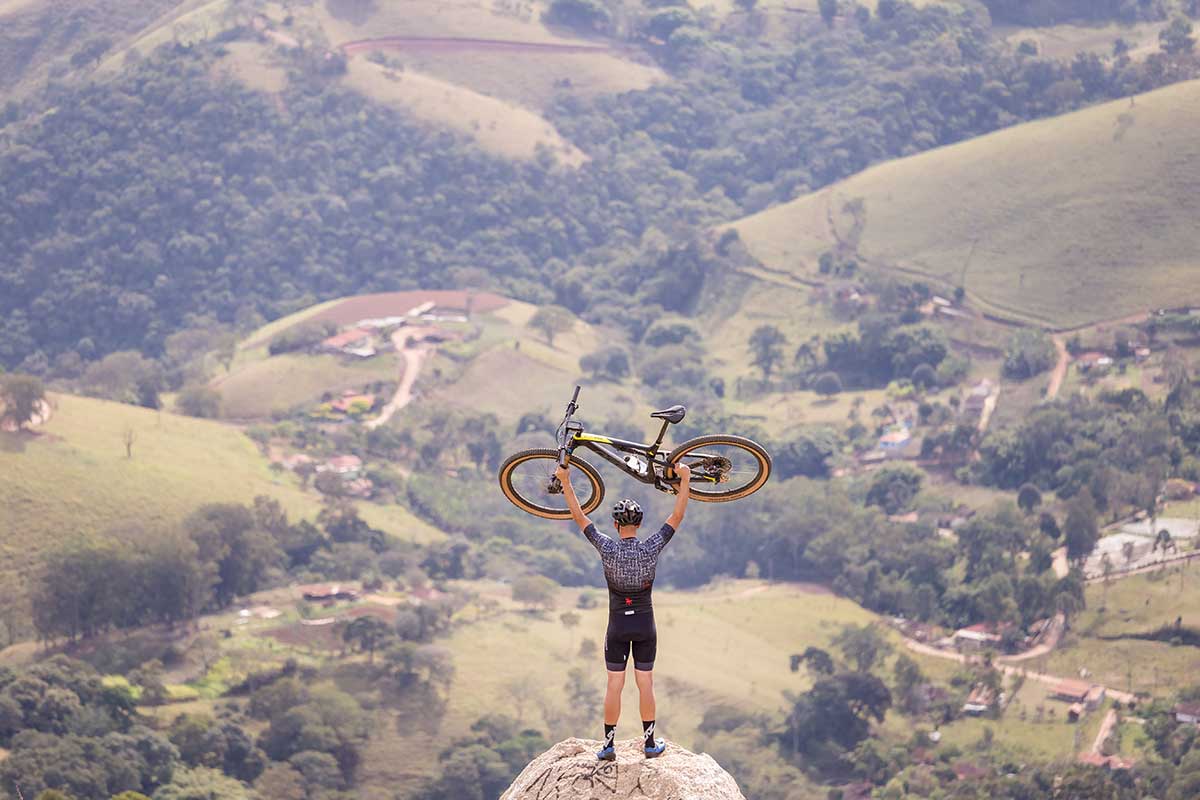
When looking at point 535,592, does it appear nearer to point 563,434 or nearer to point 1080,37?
point 563,434

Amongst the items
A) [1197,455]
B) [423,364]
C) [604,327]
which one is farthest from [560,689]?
[604,327]

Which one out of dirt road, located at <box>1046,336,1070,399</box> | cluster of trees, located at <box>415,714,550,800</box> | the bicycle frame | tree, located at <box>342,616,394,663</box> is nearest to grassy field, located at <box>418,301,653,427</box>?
dirt road, located at <box>1046,336,1070,399</box>

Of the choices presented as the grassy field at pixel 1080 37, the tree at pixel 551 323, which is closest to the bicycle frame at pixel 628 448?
the tree at pixel 551 323

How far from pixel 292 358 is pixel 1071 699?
63385 mm

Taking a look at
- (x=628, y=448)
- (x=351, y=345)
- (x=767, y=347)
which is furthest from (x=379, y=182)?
(x=628, y=448)

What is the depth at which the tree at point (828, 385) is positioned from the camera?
374 ft

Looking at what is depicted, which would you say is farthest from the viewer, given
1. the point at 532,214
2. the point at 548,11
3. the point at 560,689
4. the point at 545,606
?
the point at 548,11

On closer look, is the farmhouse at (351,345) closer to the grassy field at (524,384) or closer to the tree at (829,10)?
the grassy field at (524,384)

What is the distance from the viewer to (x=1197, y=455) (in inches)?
3637

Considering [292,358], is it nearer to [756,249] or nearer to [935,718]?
[756,249]

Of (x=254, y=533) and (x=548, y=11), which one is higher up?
(x=548, y=11)

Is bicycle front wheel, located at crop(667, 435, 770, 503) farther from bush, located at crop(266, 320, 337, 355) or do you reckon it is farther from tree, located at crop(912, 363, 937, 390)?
bush, located at crop(266, 320, 337, 355)

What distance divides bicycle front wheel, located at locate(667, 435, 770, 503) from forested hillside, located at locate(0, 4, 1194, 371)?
111 meters

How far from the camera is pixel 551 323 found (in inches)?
5049
